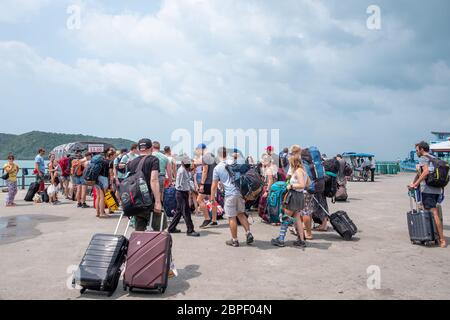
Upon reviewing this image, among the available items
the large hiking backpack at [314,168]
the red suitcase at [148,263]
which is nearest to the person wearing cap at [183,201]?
the large hiking backpack at [314,168]

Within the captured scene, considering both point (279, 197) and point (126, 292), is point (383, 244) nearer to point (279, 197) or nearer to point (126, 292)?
point (279, 197)

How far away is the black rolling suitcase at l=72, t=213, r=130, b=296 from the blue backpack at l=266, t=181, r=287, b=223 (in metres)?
4.34

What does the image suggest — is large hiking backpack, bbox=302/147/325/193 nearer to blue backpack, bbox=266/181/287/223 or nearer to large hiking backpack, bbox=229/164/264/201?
blue backpack, bbox=266/181/287/223

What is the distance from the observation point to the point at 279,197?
8180 millimetres

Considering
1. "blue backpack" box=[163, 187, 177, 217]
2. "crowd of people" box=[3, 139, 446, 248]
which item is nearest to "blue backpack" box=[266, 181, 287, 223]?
"crowd of people" box=[3, 139, 446, 248]

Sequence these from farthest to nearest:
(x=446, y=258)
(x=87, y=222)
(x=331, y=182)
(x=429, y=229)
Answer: (x=87, y=222) < (x=331, y=182) < (x=429, y=229) < (x=446, y=258)

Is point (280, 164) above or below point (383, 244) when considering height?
above

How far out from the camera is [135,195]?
15.2 feet

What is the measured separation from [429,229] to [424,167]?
1.14 metres

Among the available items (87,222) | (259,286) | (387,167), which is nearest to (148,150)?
(259,286)

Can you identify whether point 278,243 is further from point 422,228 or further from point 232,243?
point 422,228

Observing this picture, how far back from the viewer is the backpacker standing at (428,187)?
20.9ft

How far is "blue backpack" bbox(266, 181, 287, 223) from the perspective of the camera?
26.5 feet

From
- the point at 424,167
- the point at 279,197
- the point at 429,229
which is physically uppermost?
the point at 424,167
